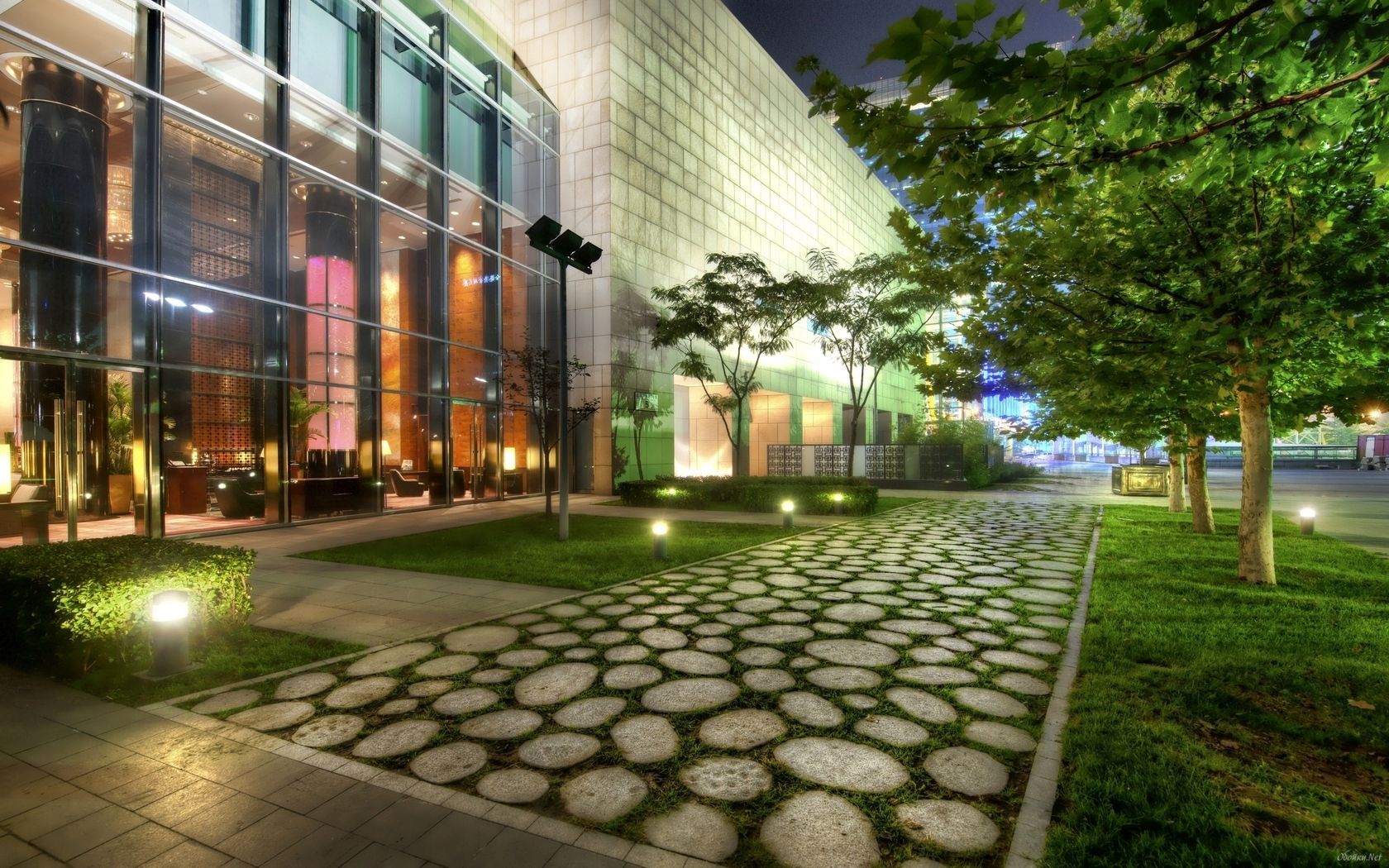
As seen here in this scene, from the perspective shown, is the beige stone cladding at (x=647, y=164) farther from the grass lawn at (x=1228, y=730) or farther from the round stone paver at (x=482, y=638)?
the grass lawn at (x=1228, y=730)

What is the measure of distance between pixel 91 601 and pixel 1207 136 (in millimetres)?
7625

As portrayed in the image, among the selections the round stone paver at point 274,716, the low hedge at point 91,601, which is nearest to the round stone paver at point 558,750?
the round stone paver at point 274,716

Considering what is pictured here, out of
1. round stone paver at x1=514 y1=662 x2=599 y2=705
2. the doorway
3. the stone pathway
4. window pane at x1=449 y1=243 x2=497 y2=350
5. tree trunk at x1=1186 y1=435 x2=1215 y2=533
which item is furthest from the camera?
window pane at x1=449 y1=243 x2=497 y2=350

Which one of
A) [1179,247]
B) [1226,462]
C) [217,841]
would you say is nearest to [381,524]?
[217,841]

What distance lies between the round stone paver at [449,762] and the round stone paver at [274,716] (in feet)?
3.38

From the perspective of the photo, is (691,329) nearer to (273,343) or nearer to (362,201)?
(362,201)

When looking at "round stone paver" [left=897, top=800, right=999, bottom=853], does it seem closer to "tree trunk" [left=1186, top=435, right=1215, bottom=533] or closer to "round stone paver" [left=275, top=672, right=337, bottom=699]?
"round stone paver" [left=275, top=672, right=337, bottom=699]

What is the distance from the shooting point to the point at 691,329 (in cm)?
1977

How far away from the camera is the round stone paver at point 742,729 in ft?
11.1

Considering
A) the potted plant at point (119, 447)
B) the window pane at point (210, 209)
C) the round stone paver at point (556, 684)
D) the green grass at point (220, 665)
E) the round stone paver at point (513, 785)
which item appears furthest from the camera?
the potted plant at point (119, 447)

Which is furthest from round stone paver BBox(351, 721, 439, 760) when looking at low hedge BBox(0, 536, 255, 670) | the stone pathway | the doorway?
the doorway

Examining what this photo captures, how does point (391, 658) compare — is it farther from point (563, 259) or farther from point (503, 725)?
point (563, 259)

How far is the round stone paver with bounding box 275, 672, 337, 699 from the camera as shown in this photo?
4.08 m

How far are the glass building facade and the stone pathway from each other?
9.75 metres
